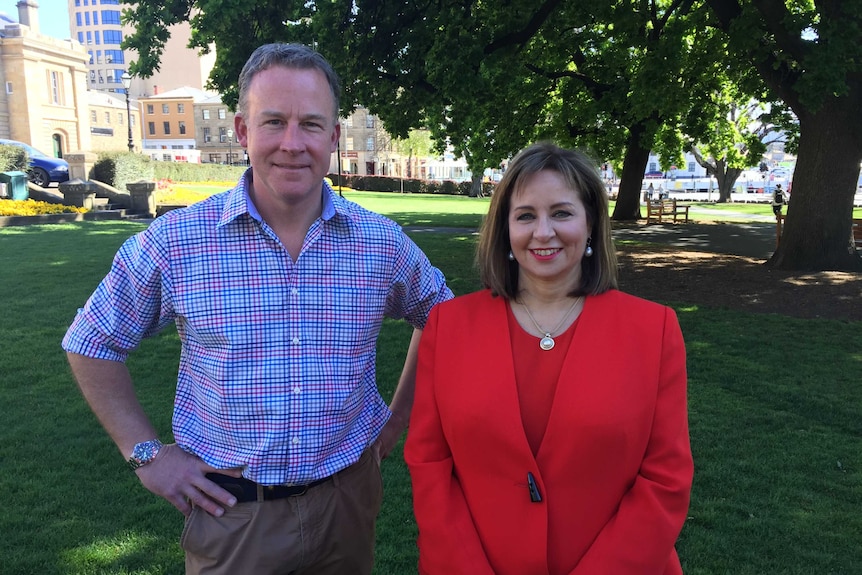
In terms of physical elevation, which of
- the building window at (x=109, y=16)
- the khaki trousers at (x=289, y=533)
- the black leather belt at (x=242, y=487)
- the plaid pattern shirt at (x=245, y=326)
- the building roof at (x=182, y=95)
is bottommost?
the khaki trousers at (x=289, y=533)

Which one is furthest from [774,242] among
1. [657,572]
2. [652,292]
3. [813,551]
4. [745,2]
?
[657,572]

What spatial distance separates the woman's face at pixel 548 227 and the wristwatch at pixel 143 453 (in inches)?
50.1

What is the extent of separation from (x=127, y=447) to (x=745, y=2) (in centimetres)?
1243

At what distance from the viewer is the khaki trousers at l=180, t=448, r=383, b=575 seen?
6.68ft

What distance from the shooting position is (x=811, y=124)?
11016 mm

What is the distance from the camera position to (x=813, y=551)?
3.51 meters

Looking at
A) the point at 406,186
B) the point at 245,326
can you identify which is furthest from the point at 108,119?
the point at 245,326

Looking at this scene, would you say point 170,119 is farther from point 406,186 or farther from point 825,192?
point 825,192

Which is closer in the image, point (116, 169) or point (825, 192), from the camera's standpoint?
point (825, 192)

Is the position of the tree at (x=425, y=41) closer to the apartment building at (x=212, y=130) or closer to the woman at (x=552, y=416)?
the woman at (x=552, y=416)

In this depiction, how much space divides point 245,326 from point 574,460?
1036mm

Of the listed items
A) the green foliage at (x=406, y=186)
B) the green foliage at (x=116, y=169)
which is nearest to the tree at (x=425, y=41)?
the green foliage at (x=116, y=169)

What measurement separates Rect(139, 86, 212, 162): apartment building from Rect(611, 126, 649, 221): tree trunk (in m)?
83.5

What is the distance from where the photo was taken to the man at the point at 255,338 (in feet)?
6.54
